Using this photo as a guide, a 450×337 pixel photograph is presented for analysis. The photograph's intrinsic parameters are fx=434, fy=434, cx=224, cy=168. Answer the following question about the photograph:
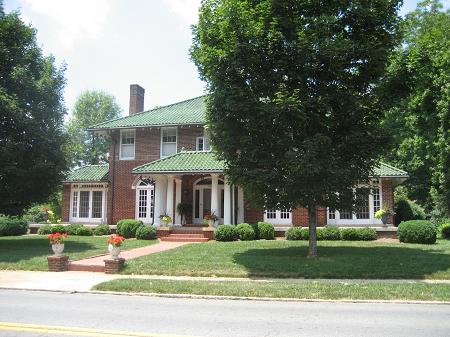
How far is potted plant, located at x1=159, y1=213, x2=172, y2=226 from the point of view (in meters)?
23.2

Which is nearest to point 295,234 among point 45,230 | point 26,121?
point 26,121

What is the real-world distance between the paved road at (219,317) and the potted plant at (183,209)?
14.4 m

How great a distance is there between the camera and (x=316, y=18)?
548 inches

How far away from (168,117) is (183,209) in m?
6.73

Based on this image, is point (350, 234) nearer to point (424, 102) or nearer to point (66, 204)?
Result: point (424, 102)

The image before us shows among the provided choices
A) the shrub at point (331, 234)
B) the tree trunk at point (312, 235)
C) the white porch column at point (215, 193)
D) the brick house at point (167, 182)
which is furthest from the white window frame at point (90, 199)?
the tree trunk at point (312, 235)

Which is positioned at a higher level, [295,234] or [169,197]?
[169,197]

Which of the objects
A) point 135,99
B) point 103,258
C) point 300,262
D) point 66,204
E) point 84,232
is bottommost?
point 103,258

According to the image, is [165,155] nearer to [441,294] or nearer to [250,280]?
[250,280]

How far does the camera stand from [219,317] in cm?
812

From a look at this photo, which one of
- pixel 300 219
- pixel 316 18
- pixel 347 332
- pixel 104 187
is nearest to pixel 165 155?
pixel 104 187

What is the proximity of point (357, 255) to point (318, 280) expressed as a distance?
12.9ft

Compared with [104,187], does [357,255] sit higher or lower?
lower

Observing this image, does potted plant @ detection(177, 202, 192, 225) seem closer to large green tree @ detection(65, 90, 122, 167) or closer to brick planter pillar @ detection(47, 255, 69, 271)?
brick planter pillar @ detection(47, 255, 69, 271)
